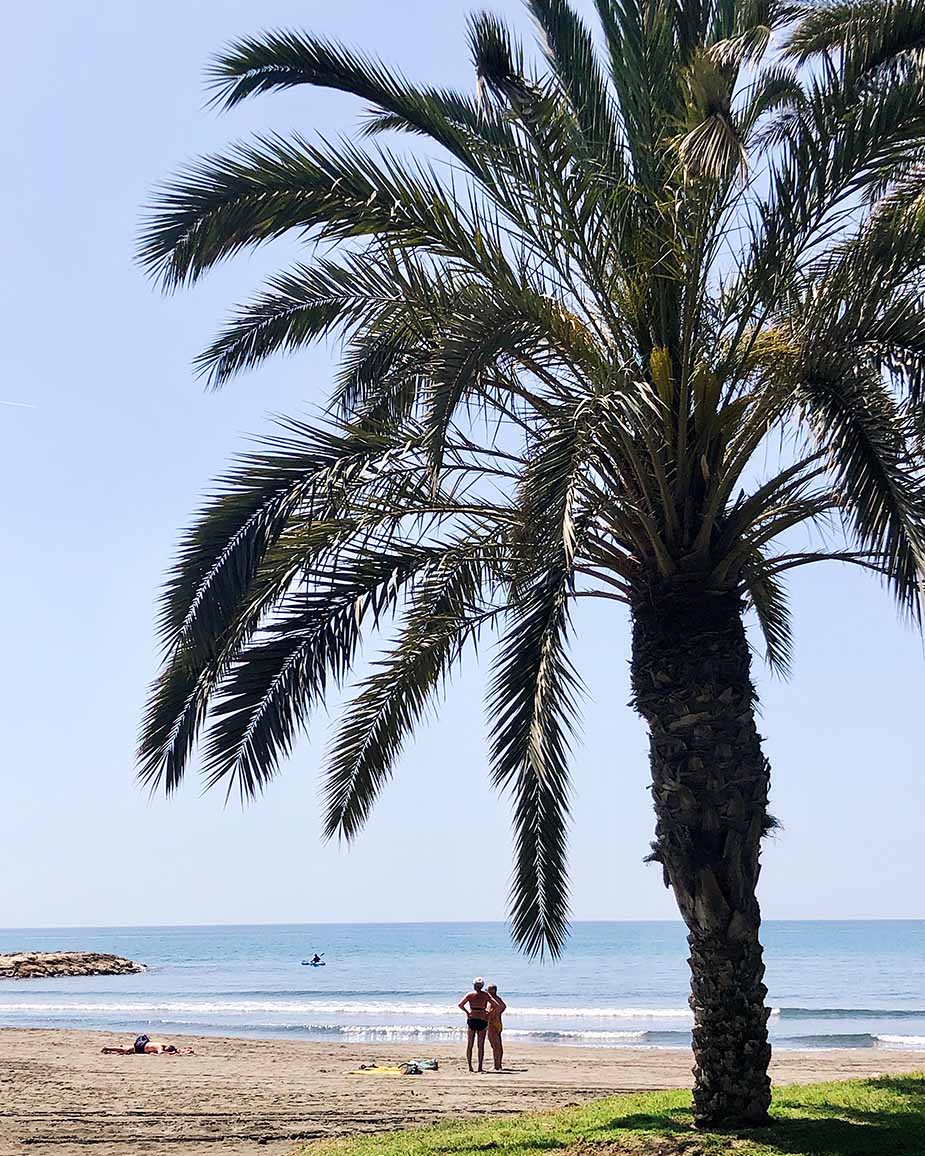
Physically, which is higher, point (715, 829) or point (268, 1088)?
point (715, 829)

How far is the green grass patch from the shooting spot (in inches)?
319

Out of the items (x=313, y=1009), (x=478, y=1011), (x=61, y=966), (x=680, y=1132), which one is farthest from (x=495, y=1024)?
(x=61, y=966)

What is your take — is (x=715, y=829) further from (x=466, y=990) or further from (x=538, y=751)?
Result: (x=466, y=990)

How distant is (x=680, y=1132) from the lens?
340 inches

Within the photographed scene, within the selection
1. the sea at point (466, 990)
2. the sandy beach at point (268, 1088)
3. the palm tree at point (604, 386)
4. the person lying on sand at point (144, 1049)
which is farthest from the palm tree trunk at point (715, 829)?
the sea at point (466, 990)

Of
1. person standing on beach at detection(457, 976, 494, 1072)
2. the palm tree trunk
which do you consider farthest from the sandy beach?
the palm tree trunk

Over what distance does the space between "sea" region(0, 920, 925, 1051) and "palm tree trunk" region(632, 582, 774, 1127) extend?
20.1m

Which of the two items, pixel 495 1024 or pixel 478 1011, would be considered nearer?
pixel 478 1011

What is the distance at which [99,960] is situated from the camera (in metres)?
67.0

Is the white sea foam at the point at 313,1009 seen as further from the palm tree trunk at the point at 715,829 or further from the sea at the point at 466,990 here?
the palm tree trunk at the point at 715,829

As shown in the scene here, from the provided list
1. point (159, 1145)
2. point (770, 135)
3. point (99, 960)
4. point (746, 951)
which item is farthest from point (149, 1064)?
point (99, 960)

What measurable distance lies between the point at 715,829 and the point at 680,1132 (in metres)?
2.17

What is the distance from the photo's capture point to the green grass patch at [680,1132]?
8.10m

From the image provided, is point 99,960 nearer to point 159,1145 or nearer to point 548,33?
point 159,1145
